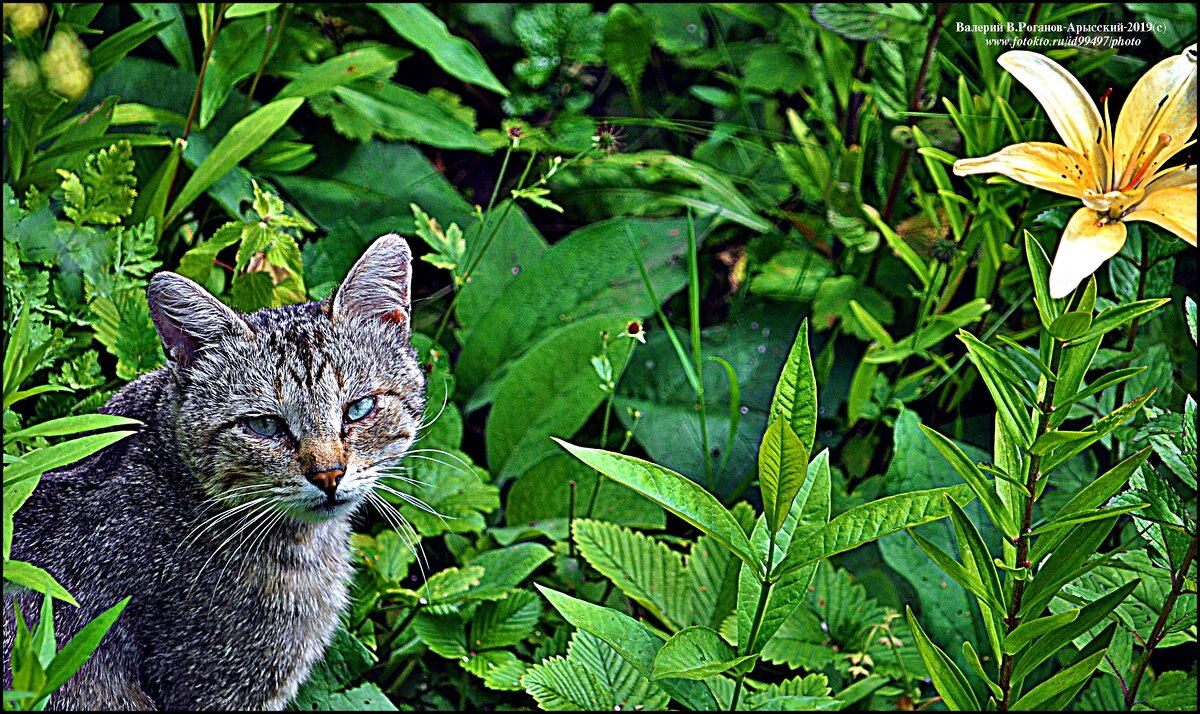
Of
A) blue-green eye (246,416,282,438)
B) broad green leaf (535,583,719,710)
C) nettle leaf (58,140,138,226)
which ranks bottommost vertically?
broad green leaf (535,583,719,710)

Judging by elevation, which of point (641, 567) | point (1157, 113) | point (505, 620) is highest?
point (1157, 113)

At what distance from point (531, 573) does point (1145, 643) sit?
1.02 m

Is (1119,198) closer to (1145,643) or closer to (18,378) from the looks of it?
(1145,643)

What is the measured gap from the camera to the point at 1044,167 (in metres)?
1.15

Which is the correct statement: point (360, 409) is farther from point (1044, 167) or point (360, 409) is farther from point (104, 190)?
point (1044, 167)

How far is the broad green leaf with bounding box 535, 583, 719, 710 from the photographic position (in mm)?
1309

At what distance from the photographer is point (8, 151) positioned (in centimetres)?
185

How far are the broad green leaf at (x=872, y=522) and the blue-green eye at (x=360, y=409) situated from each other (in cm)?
62

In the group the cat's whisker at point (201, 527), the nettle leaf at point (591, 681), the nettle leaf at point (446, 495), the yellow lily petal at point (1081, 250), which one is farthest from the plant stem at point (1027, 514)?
the cat's whisker at point (201, 527)

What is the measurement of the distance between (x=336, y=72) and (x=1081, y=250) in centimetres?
157

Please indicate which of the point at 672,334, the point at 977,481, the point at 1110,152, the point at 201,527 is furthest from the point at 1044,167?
the point at 201,527

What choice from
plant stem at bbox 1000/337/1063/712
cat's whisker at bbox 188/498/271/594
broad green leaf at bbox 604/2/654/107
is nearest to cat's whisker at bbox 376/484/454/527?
cat's whisker at bbox 188/498/271/594

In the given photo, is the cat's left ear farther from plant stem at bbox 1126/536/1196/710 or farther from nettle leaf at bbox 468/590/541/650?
plant stem at bbox 1126/536/1196/710

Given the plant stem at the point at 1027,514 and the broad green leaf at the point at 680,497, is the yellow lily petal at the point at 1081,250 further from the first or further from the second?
the broad green leaf at the point at 680,497
